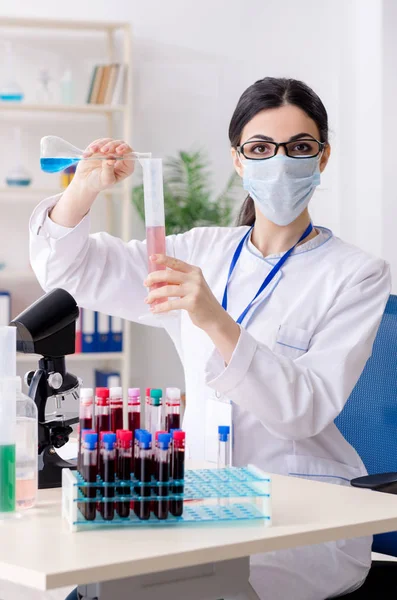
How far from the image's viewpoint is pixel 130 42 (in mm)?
4418

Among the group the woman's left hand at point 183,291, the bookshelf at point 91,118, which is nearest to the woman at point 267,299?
the woman's left hand at point 183,291

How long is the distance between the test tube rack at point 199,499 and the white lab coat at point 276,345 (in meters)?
0.27

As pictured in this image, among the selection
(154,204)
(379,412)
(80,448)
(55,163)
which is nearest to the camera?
(80,448)

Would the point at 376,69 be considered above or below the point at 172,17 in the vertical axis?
below

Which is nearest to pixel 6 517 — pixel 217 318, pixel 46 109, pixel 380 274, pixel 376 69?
pixel 217 318

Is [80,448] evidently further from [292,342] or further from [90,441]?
[292,342]

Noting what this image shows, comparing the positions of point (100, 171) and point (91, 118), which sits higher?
point (91, 118)

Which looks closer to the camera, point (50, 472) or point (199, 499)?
point (199, 499)

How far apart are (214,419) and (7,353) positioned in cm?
55

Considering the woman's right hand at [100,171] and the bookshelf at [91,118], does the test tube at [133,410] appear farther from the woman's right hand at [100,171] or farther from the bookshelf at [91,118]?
the bookshelf at [91,118]

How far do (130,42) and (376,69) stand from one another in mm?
1343

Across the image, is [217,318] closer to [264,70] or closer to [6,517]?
[6,517]

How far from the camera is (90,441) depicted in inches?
44.2

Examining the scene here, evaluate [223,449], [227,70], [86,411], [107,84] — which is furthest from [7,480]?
[227,70]
